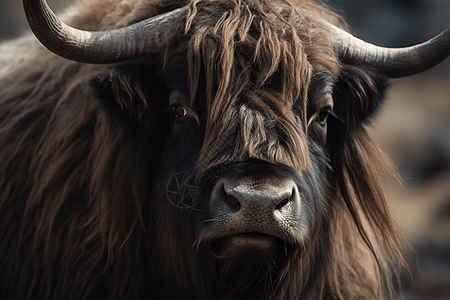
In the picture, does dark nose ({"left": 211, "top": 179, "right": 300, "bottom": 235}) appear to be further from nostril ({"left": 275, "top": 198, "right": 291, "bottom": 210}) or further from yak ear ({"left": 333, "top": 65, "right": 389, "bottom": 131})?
yak ear ({"left": 333, "top": 65, "right": 389, "bottom": 131})

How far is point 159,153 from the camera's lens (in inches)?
130

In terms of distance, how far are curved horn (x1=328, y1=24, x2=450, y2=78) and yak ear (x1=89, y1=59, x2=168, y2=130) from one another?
2.76ft

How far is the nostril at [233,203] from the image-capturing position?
8.27 feet

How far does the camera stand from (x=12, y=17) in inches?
391

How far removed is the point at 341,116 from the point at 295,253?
0.85 m

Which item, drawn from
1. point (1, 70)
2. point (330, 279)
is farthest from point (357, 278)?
point (1, 70)

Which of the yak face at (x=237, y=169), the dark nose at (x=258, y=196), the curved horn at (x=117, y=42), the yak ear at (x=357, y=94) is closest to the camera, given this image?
the dark nose at (x=258, y=196)

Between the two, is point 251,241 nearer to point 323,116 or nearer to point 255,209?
point 255,209

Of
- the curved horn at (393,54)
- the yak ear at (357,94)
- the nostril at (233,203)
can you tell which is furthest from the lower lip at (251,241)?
the curved horn at (393,54)

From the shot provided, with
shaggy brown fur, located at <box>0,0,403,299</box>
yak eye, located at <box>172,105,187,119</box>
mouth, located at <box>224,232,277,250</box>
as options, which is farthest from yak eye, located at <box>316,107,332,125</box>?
mouth, located at <box>224,232,277,250</box>

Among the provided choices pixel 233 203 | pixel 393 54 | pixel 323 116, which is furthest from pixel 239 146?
pixel 393 54

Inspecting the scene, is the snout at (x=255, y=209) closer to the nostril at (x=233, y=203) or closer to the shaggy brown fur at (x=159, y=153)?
the nostril at (x=233, y=203)

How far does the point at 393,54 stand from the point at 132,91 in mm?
1261

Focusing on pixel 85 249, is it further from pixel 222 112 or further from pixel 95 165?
pixel 222 112
